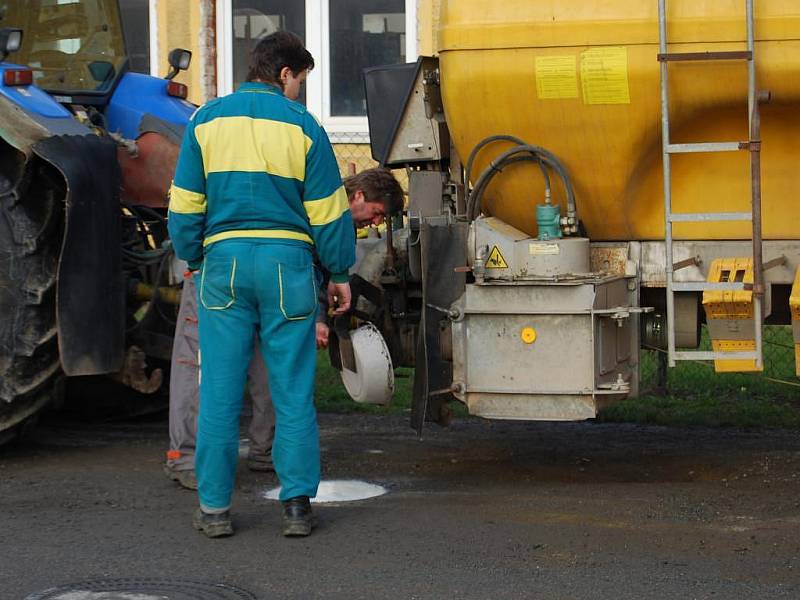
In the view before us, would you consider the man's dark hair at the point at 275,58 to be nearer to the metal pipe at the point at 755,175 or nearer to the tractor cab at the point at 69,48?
the metal pipe at the point at 755,175

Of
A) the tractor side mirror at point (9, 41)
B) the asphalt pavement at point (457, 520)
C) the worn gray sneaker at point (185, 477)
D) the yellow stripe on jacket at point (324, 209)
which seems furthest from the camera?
the tractor side mirror at point (9, 41)

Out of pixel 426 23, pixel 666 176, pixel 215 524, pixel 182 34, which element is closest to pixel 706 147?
pixel 666 176

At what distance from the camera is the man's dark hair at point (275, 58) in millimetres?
5289

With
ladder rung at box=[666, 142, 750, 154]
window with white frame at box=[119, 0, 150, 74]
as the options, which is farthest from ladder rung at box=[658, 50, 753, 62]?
window with white frame at box=[119, 0, 150, 74]

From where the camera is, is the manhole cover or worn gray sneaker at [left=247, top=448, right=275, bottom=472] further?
worn gray sneaker at [left=247, top=448, right=275, bottom=472]

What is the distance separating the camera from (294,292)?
5.12 metres

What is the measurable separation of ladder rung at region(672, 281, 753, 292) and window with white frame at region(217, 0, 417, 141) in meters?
7.75

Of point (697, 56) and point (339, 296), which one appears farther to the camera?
point (339, 296)

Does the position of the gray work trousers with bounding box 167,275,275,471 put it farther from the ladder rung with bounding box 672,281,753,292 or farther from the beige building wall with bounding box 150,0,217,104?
the beige building wall with bounding box 150,0,217,104

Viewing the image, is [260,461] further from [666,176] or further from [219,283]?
[666,176]

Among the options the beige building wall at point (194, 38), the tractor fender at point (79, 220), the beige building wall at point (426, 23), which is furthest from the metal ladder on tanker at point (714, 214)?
the beige building wall at point (426, 23)

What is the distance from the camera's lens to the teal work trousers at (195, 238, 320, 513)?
16.8 feet

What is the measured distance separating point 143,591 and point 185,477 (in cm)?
153

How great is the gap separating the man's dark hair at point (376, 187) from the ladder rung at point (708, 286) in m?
1.24
